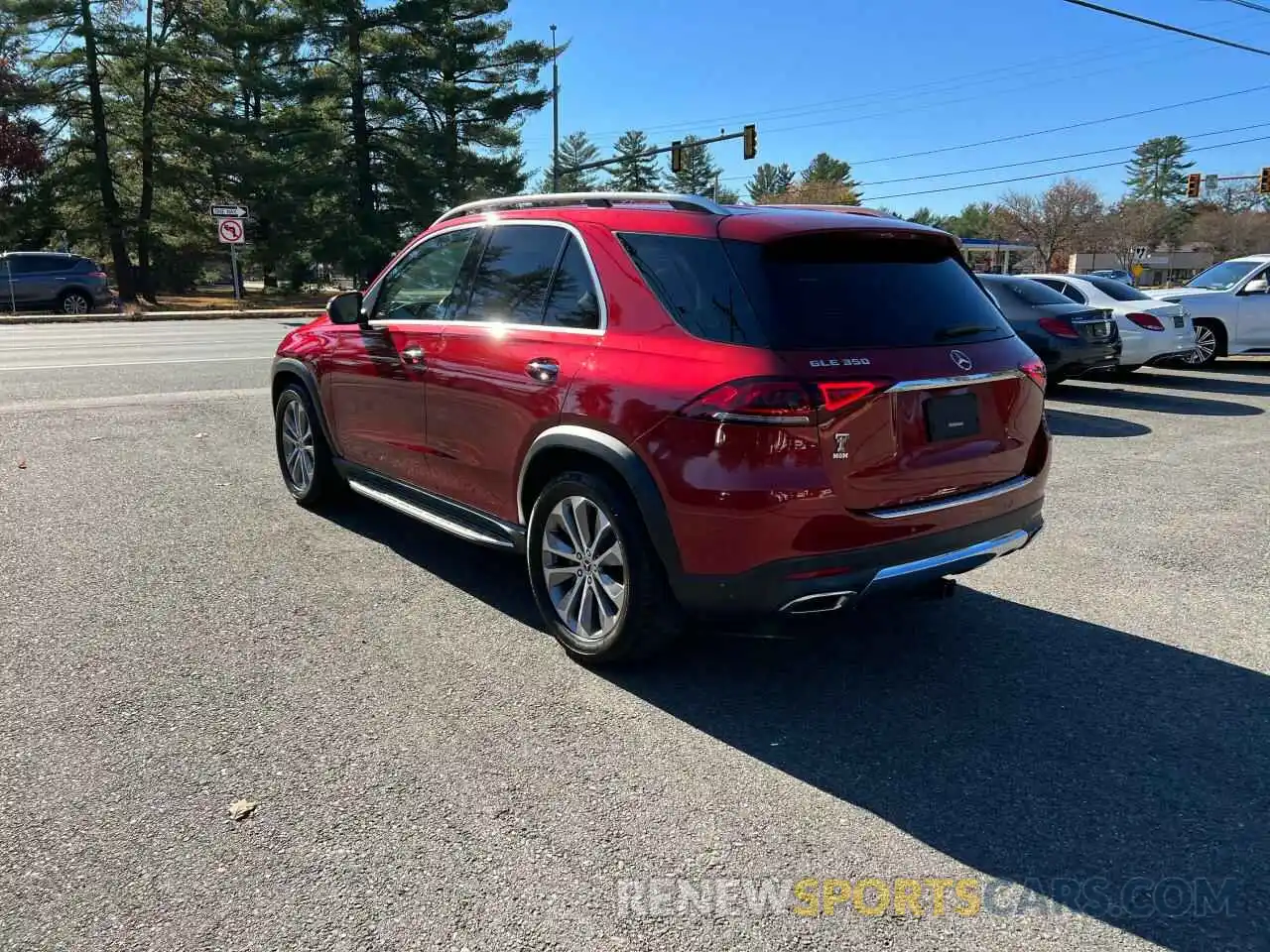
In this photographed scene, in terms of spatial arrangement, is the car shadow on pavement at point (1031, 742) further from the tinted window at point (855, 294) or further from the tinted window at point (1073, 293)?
the tinted window at point (1073, 293)

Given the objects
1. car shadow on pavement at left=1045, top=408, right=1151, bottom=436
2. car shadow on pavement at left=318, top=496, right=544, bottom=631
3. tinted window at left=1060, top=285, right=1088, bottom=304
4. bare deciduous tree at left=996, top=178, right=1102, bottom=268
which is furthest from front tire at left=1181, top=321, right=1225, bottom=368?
bare deciduous tree at left=996, top=178, right=1102, bottom=268

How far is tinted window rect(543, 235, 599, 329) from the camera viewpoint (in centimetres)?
373

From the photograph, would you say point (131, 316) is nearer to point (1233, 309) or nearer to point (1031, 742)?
point (1233, 309)

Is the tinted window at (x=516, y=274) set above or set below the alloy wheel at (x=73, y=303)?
above

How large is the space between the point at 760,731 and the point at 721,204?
2.07m

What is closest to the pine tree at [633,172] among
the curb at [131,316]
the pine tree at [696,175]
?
the pine tree at [696,175]

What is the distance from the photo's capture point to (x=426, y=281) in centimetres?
489

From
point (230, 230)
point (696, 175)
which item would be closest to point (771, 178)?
point (696, 175)

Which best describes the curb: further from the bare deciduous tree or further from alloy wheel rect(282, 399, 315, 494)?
the bare deciduous tree

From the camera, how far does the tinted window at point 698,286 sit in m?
3.19

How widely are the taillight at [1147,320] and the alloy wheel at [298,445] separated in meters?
10.7

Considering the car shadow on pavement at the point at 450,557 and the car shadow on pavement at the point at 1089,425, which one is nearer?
the car shadow on pavement at the point at 450,557

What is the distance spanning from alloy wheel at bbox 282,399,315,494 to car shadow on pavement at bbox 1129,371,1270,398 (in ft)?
36.3

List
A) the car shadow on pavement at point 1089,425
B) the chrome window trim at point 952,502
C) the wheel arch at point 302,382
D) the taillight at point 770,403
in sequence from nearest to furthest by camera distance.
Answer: the taillight at point 770,403, the chrome window trim at point 952,502, the wheel arch at point 302,382, the car shadow on pavement at point 1089,425
